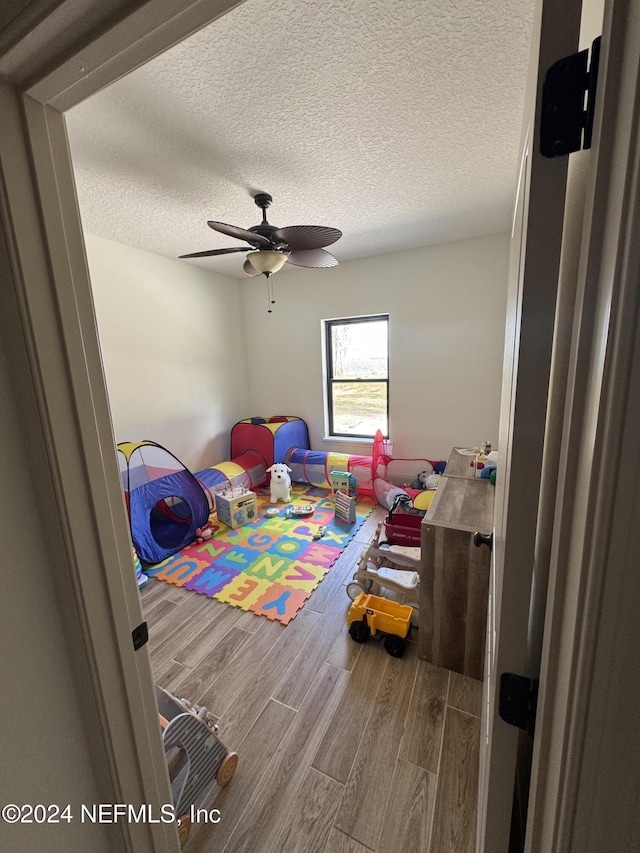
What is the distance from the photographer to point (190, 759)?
1.13 metres

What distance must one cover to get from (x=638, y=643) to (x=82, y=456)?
90cm

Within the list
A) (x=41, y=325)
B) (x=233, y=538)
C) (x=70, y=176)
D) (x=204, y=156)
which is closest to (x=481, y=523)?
(x=41, y=325)

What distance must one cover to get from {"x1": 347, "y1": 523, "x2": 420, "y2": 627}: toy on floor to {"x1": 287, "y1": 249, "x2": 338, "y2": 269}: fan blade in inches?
79.5

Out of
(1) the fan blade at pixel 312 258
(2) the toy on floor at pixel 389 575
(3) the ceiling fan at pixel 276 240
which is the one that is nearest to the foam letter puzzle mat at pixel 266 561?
(2) the toy on floor at pixel 389 575

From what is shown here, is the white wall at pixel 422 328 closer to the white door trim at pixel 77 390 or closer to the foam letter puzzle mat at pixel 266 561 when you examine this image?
the foam letter puzzle mat at pixel 266 561

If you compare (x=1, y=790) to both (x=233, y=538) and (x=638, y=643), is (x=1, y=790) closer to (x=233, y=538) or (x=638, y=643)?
(x=638, y=643)

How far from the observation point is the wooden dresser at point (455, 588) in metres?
1.57

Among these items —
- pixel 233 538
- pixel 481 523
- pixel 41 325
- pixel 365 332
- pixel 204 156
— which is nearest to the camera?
pixel 41 325

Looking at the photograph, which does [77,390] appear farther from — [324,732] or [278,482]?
[278,482]

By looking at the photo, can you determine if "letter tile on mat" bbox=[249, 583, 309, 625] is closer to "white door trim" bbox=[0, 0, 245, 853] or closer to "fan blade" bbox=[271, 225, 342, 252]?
"white door trim" bbox=[0, 0, 245, 853]

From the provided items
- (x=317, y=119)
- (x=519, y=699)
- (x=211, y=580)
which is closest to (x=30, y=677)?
(x=519, y=699)

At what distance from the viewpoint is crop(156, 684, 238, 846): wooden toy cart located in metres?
1.09

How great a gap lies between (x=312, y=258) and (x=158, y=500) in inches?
92.4

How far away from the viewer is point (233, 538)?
2980 mm
